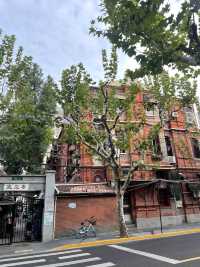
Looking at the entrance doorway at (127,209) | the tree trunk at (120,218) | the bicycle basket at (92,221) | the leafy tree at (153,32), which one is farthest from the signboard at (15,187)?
the leafy tree at (153,32)

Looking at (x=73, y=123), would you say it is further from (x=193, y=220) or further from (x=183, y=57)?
(x=193, y=220)

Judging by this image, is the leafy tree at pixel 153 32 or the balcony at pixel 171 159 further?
the balcony at pixel 171 159

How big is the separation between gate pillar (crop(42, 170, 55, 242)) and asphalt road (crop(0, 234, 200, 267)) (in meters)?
3.33

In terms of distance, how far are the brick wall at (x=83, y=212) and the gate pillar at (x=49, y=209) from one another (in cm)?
140

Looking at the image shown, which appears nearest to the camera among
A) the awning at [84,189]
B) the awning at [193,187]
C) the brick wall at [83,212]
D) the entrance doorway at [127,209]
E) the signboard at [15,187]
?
the signboard at [15,187]

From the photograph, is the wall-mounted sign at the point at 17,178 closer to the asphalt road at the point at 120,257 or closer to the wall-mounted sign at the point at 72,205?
the wall-mounted sign at the point at 72,205

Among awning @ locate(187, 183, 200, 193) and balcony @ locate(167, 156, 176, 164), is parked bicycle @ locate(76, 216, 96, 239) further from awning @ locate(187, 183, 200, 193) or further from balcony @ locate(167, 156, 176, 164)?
awning @ locate(187, 183, 200, 193)

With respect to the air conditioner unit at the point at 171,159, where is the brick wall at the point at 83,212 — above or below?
below

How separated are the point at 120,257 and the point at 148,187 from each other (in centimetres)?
1163

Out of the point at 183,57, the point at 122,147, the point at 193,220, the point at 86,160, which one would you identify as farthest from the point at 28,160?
the point at 183,57

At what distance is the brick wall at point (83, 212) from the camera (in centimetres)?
1562

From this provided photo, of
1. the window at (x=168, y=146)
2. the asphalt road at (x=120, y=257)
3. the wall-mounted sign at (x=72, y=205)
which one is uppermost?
the window at (x=168, y=146)

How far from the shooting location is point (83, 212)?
54.1 ft

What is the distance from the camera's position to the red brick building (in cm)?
1656
